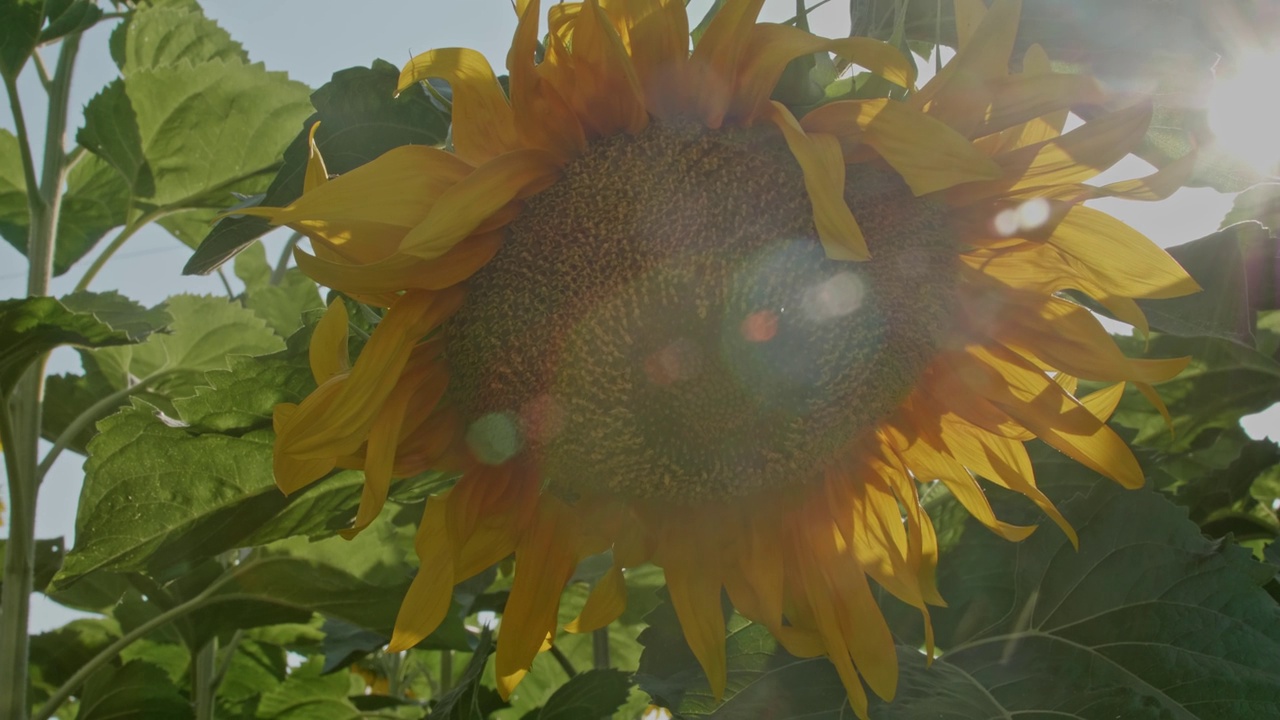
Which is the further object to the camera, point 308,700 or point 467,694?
point 308,700

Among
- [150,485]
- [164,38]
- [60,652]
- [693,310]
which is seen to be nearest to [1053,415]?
[693,310]

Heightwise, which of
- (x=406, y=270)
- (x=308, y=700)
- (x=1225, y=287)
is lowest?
(x=308, y=700)

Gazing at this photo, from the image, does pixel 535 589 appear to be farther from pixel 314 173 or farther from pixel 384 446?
pixel 314 173

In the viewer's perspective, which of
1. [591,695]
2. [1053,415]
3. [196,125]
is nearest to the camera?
[1053,415]

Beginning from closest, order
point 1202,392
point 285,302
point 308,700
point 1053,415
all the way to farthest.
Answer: point 1053,415 < point 1202,392 < point 308,700 < point 285,302

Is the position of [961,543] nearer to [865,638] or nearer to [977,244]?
[865,638]

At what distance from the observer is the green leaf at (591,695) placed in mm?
1604

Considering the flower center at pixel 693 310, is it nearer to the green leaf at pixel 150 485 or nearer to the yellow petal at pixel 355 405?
the yellow petal at pixel 355 405

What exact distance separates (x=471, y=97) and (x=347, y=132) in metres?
0.34

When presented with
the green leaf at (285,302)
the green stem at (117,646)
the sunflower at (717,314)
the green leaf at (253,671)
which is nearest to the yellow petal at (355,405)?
the sunflower at (717,314)

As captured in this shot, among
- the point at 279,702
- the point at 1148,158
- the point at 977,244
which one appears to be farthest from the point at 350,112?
the point at 279,702

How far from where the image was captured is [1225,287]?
132 cm

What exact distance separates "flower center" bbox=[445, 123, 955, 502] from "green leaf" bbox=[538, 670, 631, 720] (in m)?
0.48

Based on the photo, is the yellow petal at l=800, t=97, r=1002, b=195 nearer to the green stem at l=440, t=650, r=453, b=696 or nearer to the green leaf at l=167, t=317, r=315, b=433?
the green leaf at l=167, t=317, r=315, b=433
